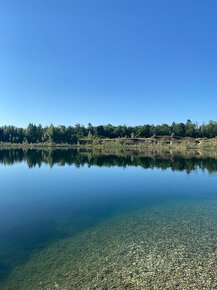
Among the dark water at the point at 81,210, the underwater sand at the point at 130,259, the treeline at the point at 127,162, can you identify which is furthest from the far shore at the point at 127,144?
the underwater sand at the point at 130,259

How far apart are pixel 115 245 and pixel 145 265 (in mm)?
3296

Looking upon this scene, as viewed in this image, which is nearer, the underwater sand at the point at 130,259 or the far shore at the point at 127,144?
the underwater sand at the point at 130,259

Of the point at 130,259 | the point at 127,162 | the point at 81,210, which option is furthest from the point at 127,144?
the point at 130,259

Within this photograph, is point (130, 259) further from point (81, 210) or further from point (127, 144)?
point (127, 144)

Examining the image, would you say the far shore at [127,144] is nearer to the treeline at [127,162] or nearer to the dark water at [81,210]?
the treeline at [127,162]

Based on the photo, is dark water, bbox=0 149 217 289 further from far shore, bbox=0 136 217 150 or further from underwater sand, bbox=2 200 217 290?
far shore, bbox=0 136 217 150

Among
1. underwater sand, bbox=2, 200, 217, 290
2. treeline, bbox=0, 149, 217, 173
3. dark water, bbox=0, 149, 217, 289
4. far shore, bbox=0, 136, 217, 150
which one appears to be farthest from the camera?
far shore, bbox=0, 136, 217, 150

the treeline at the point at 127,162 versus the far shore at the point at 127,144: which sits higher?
the far shore at the point at 127,144

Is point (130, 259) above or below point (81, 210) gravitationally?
above

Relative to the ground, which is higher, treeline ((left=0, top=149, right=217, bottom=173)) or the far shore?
the far shore

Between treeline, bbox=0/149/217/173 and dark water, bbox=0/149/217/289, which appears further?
treeline, bbox=0/149/217/173

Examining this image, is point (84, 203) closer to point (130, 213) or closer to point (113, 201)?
point (113, 201)

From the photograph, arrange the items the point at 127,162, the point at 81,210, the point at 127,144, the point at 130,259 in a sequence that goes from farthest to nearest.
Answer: the point at 127,144 → the point at 127,162 → the point at 81,210 → the point at 130,259

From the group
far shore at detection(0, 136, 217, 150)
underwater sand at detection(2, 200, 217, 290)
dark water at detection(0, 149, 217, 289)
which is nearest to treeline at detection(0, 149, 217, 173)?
dark water at detection(0, 149, 217, 289)
